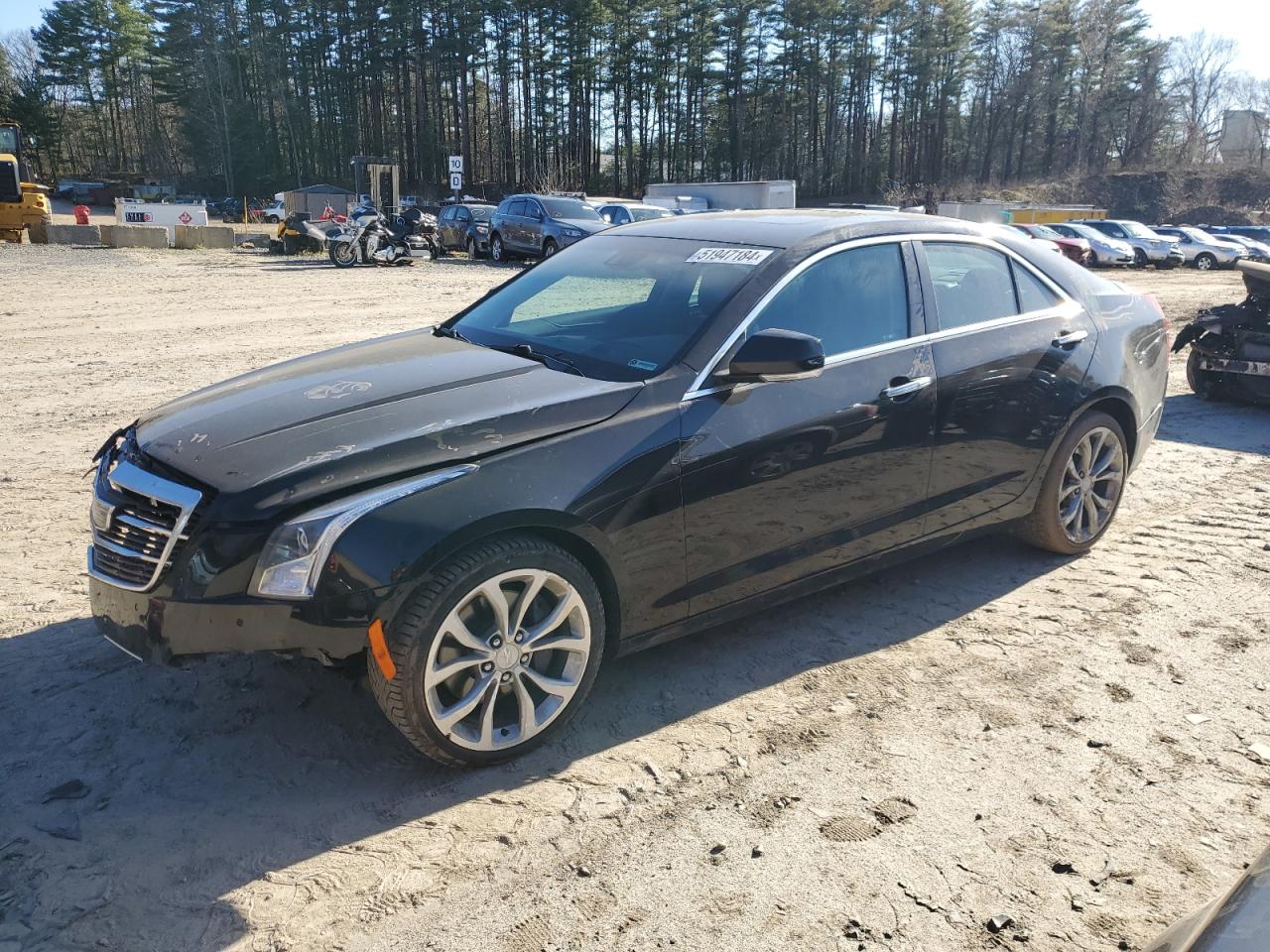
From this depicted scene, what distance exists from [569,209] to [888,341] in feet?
70.9

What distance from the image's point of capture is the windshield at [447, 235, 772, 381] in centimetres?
378

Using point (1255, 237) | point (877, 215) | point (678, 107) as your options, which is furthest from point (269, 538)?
point (678, 107)

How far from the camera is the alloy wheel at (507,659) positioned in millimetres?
3047

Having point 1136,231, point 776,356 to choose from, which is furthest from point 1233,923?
point 1136,231

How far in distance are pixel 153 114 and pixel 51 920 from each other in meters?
104

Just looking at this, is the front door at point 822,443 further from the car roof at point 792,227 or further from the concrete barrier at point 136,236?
the concrete barrier at point 136,236

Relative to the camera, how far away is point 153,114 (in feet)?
298

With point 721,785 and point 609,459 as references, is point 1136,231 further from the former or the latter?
point 721,785

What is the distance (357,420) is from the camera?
3264 mm

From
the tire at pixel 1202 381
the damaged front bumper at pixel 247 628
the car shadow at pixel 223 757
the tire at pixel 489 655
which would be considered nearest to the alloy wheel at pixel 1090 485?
the car shadow at pixel 223 757

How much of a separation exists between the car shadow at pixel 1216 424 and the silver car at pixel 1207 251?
2861cm


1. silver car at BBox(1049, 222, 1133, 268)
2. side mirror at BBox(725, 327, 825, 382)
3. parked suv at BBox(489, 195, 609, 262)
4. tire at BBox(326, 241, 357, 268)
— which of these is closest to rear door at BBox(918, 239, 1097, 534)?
side mirror at BBox(725, 327, 825, 382)

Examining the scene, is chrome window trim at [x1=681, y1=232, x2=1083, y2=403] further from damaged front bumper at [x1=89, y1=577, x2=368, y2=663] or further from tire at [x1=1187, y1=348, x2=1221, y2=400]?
tire at [x1=1187, y1=348, x2=1221, y2=400]

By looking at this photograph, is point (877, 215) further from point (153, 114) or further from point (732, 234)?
point (153, 114)
